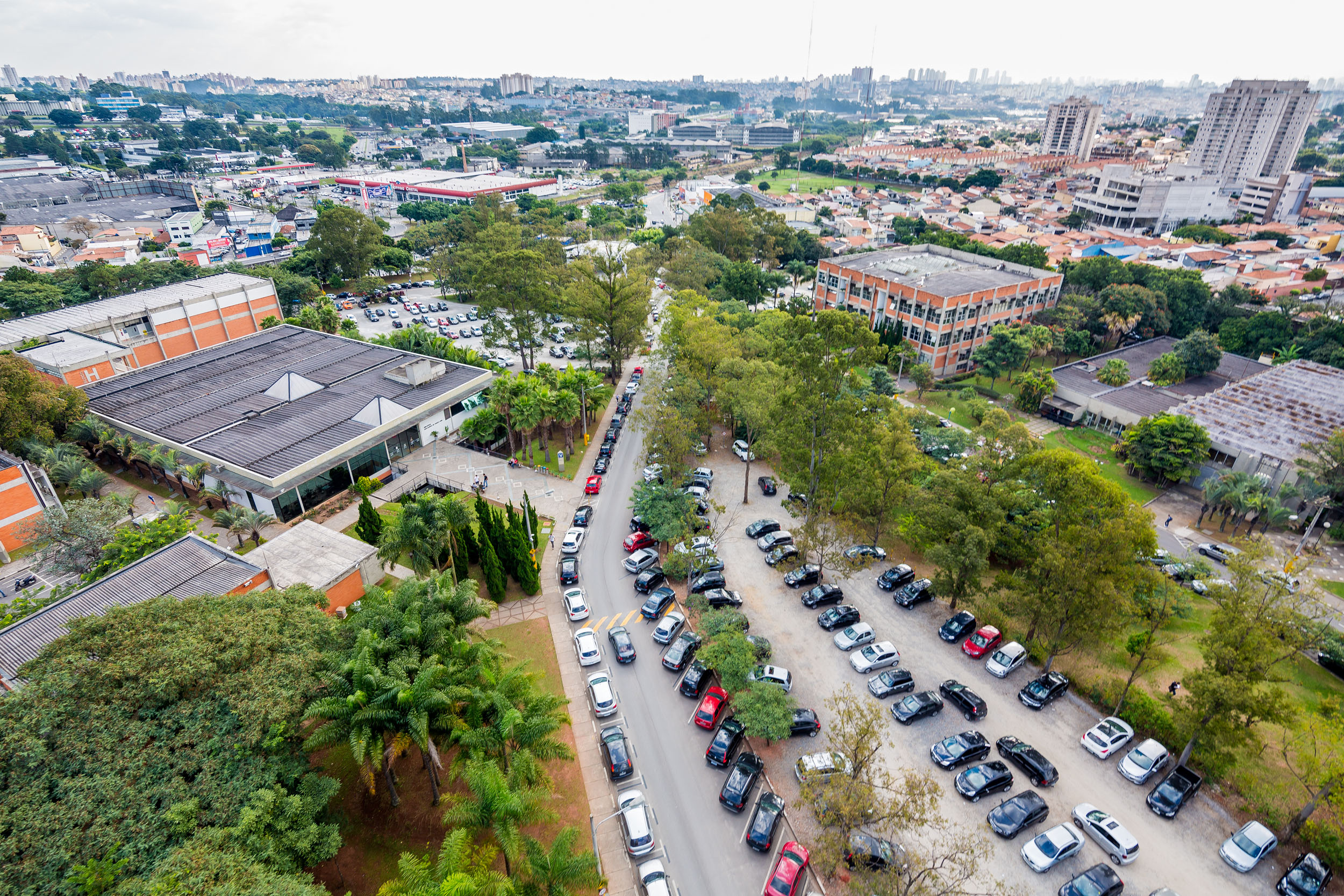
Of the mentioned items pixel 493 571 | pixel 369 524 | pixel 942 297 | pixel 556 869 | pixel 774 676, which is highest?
pixel 942 297

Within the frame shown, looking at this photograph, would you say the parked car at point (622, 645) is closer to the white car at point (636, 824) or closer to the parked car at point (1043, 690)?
the white car at point (636, 824)

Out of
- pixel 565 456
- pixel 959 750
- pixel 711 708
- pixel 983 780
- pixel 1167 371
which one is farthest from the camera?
pixel 1167 371

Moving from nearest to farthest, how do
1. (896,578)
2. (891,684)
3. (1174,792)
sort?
1. (1174,792)
2. (891,684)
3. (896,578)

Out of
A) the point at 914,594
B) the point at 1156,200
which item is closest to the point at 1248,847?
the point at 914,594

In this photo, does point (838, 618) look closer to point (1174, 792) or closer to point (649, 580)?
point (649, 580)

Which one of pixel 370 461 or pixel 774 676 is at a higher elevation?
pixel 370 461

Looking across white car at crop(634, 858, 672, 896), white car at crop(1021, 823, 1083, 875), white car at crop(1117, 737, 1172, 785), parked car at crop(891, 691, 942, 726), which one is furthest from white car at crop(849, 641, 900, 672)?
white car at crop(634, 858, 672, 896)

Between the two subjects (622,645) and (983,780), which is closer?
(983,780)

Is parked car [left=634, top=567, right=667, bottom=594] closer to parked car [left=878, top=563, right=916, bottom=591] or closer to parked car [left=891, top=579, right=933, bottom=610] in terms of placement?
parked car [left=878, top=563, right=916, bottom=591]
